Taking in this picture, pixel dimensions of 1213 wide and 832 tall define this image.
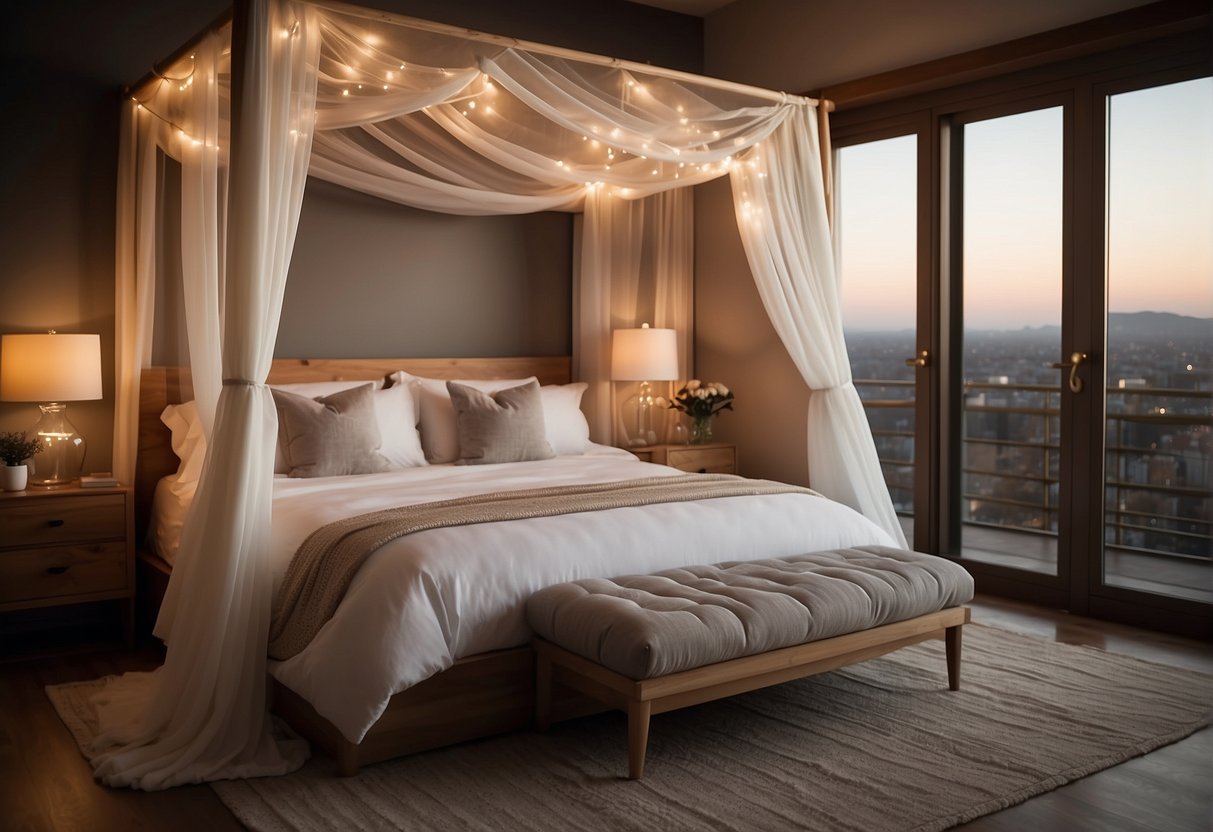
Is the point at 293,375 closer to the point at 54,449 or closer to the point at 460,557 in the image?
the point at 54,449

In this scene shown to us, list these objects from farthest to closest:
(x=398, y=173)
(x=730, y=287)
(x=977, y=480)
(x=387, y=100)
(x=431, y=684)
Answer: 1. (x=730, y=287)
2. (x=977, y=480)
3. (x=398, y=173)
4. (x=387, y=100)
5. (x=431, y=684)

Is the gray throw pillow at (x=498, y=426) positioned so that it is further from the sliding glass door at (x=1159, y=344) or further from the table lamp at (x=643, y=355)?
the sliding glass door at (x=1159, y=344)

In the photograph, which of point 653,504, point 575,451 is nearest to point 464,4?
point 575,451

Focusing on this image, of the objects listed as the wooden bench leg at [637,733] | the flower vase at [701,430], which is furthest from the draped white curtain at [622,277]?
the wooden bench leg at [637,733]

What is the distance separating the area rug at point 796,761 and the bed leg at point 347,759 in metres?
0.03

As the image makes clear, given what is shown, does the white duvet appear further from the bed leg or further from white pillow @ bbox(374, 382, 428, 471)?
white pillow @ bbox(374, 382, 428, 471)

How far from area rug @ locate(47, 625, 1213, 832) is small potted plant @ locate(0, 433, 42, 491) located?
87 centimetres

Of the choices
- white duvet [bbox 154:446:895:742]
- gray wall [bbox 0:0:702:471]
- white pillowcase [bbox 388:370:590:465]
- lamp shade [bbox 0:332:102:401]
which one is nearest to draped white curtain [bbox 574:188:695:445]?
white pillowcase [bbox 388:370:590:465]

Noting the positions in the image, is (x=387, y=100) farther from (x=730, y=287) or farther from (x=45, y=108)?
(x=730, y=287)

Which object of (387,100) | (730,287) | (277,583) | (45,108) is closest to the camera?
(277,583)

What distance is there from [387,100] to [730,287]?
280cm

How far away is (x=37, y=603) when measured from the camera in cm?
402

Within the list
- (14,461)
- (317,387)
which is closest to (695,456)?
(317,387)

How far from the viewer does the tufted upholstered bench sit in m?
2.82
